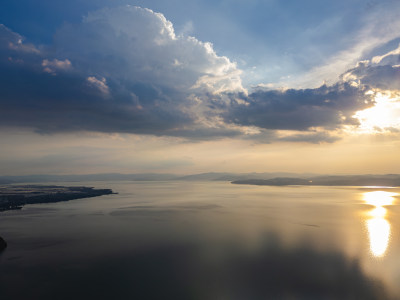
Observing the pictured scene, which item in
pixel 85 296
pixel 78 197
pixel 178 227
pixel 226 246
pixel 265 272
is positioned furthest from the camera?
pixel 78 197

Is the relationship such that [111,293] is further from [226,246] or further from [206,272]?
[226,246]

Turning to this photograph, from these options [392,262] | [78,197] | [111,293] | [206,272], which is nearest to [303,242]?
[392,262]

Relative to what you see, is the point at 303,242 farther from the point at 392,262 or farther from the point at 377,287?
the point at 377,287

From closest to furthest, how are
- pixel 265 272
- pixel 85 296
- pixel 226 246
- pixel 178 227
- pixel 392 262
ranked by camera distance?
pixel 85 296 → pixel 265 272 → pixel 392 262 → pixel 226 246 → pixel 178 227

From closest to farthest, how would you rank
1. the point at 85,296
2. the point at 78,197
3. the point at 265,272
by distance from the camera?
1. the point at 85,296
2. the point at 265,272
3. the point at 78,197

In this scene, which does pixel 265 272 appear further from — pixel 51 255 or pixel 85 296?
pixel 51 255

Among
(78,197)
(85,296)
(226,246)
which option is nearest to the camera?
(85,296)

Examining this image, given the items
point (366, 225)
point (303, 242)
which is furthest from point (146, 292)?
point (366, 225)

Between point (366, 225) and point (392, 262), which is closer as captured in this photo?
point (392, 262)

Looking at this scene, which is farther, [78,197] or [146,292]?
[78,197]
